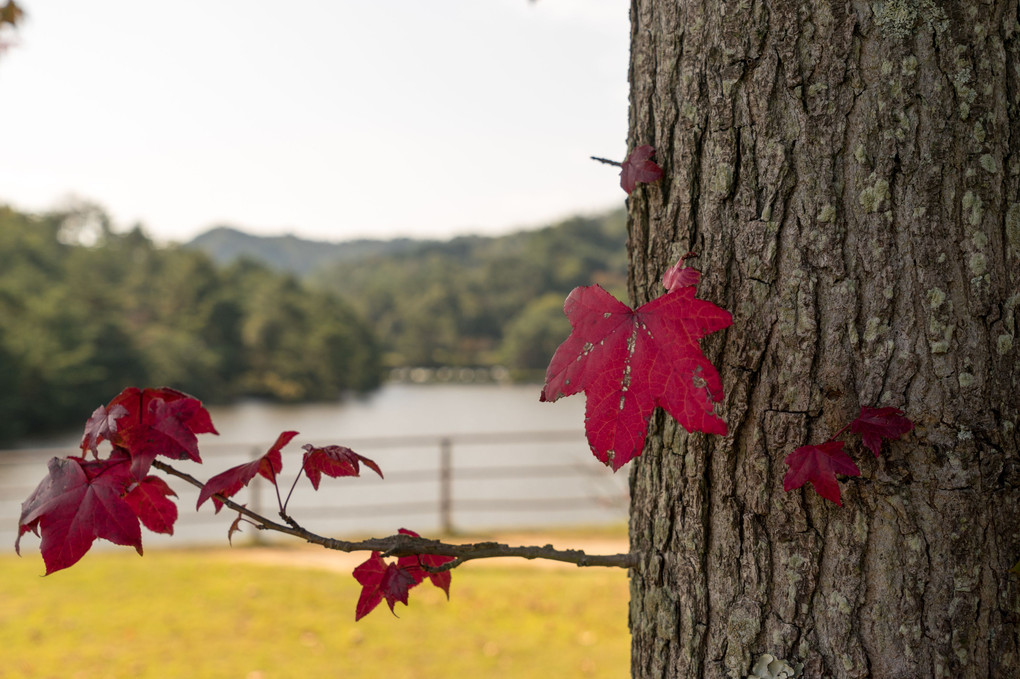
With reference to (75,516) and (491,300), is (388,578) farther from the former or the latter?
(491,300)

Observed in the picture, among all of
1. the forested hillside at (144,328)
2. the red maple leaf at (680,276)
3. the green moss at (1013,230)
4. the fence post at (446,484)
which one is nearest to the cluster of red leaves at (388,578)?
the red maple leaf at (680,276)

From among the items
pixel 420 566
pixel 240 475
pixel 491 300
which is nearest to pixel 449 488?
pixel 420 566

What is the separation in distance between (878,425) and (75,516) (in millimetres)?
904

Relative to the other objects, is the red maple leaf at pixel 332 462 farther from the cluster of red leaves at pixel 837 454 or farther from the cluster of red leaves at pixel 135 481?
the cluster of red leaves at pixel 837 454

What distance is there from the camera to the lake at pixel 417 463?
6871 mm

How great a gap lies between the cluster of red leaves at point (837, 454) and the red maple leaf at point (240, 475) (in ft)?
1.95

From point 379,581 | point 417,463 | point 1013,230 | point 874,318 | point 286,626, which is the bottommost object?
point 417,463

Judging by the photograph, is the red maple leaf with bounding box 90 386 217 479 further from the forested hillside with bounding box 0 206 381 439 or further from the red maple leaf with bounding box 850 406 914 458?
the forested hillside with bounding box 0 206 381 439

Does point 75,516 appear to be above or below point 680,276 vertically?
below

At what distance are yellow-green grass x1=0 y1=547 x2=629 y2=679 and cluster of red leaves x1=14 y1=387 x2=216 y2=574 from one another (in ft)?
9.49

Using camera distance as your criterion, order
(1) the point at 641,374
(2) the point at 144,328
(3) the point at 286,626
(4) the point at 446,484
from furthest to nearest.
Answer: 1. (2) the point at 144,328
2. (4) the point at 446,484
3. (3) the point at 286,626
4. (1) the point at 641,374

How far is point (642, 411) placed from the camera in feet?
2.37

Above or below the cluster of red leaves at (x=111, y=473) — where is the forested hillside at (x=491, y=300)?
above

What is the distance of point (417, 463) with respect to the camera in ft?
79.7
